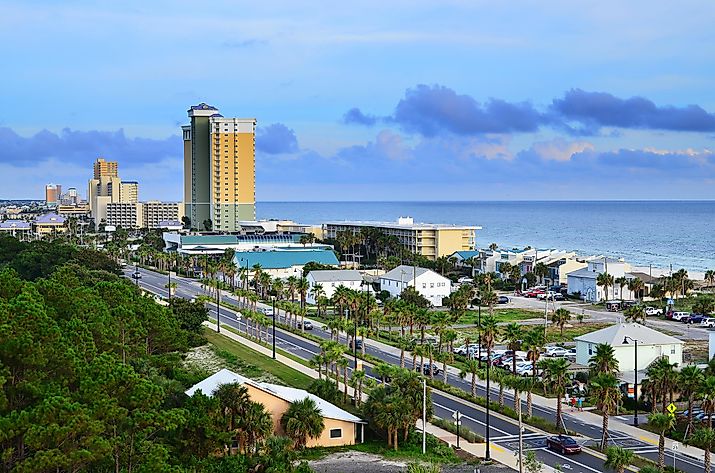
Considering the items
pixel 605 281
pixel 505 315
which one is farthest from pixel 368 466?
pixel 605 281

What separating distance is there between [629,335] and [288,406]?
29.0 m

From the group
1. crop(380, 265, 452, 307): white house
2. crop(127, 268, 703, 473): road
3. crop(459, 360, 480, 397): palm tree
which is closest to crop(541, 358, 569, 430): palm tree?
crop(127, 268, 703, 473): road

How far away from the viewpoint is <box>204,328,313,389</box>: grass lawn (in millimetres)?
55597

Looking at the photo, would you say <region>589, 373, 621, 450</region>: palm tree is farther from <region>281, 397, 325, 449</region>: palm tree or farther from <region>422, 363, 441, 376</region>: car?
<region>422, 363, 441, 376</region>: car

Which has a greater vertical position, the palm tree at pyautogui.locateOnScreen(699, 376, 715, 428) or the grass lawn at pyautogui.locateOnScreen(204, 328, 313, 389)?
the palm tree at pyautogui.locateOnScreen(699, 376, 715, 428)

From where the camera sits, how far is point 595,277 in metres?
106

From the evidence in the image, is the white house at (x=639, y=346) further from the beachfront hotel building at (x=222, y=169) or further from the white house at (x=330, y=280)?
the beachfront hotel building at (x=222, y=169)

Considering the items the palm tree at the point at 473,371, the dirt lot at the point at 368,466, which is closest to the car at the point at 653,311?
the palm tree at the point at 473,371

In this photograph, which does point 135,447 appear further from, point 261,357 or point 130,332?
point 261,357

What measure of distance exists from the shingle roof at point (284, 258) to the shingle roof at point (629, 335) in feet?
198

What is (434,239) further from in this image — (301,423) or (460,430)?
(301,423)

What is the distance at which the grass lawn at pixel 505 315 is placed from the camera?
285 ft

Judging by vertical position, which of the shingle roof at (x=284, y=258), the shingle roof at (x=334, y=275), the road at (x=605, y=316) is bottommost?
the road at (x=605, y=316)

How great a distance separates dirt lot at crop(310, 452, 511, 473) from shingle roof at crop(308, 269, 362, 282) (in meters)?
61.3
